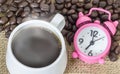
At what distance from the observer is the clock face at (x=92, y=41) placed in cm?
75

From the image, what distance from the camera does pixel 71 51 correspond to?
78cm

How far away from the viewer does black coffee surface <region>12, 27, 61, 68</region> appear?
2.13 ft

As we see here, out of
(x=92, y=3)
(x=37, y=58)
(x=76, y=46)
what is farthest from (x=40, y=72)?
(x=92, y=3)

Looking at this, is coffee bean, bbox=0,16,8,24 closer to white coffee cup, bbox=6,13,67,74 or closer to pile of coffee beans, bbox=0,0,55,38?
pile of coffee beans, bbox=0,0,55,38

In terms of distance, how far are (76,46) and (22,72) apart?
0.48 ft

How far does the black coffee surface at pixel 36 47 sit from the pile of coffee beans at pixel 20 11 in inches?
4.8

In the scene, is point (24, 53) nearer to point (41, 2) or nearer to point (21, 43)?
point (21, 43)

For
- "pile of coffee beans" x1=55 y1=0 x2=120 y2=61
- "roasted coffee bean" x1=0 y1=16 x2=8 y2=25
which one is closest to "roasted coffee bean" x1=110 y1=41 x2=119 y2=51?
"pile of coffee beans" x1=55 y1=0 x2=120 y2=61

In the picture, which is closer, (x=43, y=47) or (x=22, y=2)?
(x=43, y=47)

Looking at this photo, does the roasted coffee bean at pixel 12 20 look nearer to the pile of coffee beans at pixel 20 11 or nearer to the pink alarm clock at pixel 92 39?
the pile of coffee beans at pixel 20 11

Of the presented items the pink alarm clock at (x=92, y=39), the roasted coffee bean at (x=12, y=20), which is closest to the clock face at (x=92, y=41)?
the pink alarm clock at (x=92, y=39)

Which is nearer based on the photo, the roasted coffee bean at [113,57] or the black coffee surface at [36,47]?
the black coffee surface at [36,47]

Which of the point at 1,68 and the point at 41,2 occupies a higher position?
the point at 41,2

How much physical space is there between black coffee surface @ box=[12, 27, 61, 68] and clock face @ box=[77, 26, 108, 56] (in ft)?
0.32
